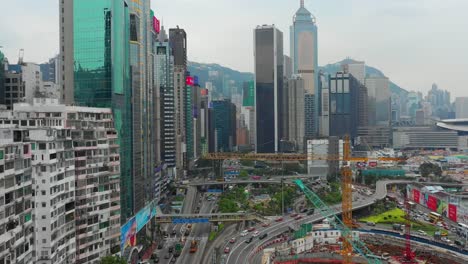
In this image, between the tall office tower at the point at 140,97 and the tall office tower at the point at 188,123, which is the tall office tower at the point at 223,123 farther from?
the tall office tower at the point at 140,97

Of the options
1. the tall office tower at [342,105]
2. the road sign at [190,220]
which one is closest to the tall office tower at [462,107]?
the tall office tower at [342,105]

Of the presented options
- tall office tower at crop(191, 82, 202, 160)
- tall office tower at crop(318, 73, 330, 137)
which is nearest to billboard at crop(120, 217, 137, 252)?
tall office tower at crop(191, 82, 202, 160)

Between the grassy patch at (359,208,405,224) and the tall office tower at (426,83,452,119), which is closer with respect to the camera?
the grassy patch at (359,208,405,224)

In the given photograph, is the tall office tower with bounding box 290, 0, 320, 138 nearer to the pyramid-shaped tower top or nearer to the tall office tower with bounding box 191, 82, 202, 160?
the pyramid-shaped tower top

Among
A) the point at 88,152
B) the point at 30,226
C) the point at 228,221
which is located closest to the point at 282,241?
the point at 228,221

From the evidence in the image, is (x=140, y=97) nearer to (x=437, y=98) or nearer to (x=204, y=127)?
(x=204, y=127)

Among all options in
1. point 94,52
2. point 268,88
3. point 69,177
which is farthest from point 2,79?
point 268,88
